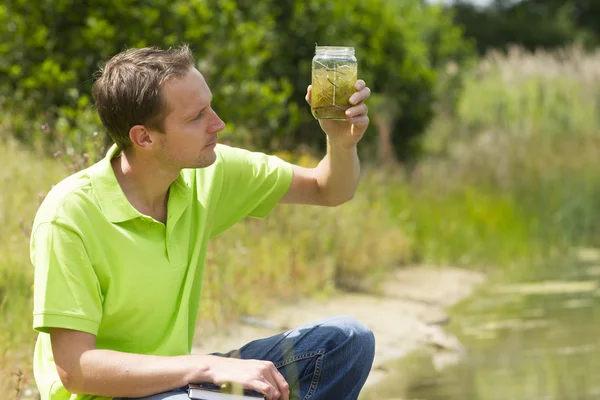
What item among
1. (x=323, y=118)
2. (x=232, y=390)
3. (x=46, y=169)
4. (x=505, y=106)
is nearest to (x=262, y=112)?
(x=46, y=169)

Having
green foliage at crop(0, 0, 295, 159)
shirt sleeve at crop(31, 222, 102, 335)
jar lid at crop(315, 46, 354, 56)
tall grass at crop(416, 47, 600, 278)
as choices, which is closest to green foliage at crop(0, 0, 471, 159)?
green foliage at crop(0, 0, 295, 159)

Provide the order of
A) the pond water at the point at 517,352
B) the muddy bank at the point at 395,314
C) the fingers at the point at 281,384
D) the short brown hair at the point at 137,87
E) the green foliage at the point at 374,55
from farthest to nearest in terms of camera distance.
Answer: the green foliage at the point at 374,55 < the muddy bank at the point at 395,314 < the pond water at the point at 517,352 < the short brown hair at the point at 137,87 < the fingers at the point at 281,384

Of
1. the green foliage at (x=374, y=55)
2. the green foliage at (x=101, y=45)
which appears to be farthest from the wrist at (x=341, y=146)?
the green foliage at (x=374, y=55)

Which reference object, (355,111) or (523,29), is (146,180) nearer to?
(355,111)

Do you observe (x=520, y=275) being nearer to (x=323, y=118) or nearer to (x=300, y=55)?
(x=300, y=55)

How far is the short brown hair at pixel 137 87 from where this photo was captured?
3049mm

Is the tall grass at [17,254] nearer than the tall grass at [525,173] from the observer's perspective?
Yes

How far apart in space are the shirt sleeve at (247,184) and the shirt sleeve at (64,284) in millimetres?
757

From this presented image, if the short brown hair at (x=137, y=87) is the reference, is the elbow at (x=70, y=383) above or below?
below

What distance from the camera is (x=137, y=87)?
3047mm

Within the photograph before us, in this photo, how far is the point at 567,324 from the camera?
6684mm

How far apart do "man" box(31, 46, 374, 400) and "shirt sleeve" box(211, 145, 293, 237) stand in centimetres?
1

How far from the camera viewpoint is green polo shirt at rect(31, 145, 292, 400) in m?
2.83

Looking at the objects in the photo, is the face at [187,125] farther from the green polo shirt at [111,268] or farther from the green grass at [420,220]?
the green grass at [420,220]
